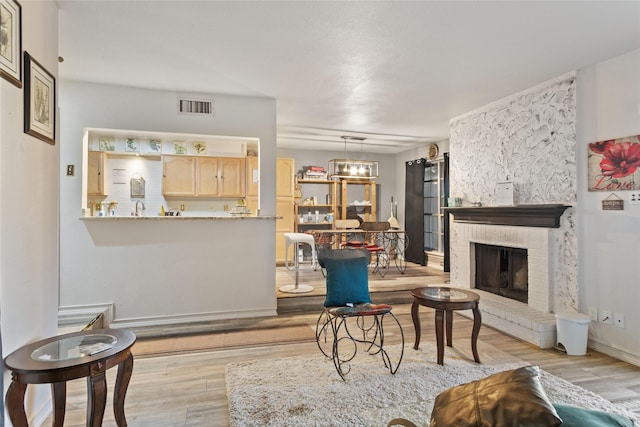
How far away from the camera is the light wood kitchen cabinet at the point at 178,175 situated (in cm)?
571

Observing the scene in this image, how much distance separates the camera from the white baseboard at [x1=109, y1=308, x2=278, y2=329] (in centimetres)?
396

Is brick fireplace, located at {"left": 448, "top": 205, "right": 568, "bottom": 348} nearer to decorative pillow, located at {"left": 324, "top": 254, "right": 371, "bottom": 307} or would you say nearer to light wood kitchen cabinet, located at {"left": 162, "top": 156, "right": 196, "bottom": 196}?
decorative pillow, located at {"left": 324, "top": 254, "right": 371, "bottom": 307}

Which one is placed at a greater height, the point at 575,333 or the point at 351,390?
the point at 575,333

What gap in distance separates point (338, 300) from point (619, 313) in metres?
2.51

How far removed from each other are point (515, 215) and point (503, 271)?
2.96 ft

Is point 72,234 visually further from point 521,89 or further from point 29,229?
point 521,89

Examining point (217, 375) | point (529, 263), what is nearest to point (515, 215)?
point (529, 263)

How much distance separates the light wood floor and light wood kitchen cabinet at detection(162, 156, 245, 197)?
103 inches

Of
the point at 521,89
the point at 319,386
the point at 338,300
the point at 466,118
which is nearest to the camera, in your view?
the point at 319,386

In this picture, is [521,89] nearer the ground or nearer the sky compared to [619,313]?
nearer the sky

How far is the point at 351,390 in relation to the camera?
258 centimetres

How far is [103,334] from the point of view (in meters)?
2.06

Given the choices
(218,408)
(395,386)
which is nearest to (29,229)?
(218,408)

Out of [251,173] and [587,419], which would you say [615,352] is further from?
[251,173]
